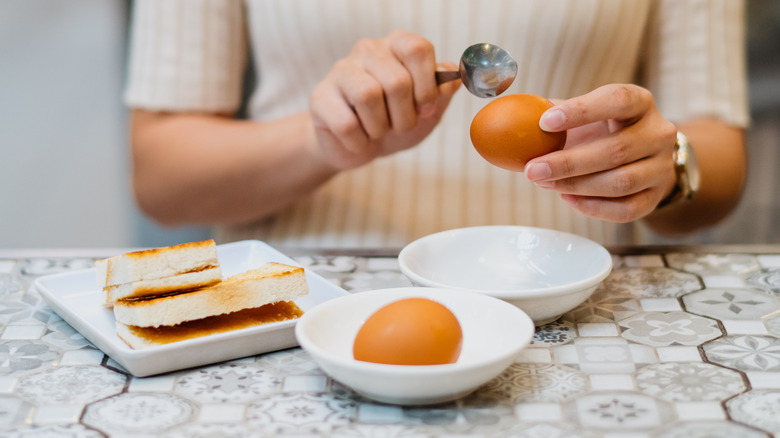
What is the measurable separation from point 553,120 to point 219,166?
0.64 m

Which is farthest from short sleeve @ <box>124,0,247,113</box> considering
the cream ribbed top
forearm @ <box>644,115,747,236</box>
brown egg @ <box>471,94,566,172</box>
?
forearm @ <box>644,115,747,236</box>

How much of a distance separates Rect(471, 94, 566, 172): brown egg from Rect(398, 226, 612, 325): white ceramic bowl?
120 millimetres

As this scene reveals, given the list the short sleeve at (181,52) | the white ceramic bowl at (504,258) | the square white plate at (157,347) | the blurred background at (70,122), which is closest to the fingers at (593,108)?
the white ceramic bowl at (504,258)

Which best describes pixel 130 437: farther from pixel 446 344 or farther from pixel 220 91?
pixel 220 91

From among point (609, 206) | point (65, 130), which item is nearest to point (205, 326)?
point (609, 206)

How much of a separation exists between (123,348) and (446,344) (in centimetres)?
27

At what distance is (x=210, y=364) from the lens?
2.20 ft

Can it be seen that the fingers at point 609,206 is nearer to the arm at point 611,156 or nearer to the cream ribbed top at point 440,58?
the arm at point 611,156

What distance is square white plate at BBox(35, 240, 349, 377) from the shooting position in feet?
2.08

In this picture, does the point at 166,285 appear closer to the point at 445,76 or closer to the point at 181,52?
the point at 445,76

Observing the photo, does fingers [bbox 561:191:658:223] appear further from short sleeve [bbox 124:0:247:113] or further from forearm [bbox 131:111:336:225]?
short sleeve [bbox 124:0:247:113]

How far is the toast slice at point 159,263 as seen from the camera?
671 millimetres

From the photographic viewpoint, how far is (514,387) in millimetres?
617

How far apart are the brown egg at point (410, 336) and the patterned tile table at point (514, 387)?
39mm
